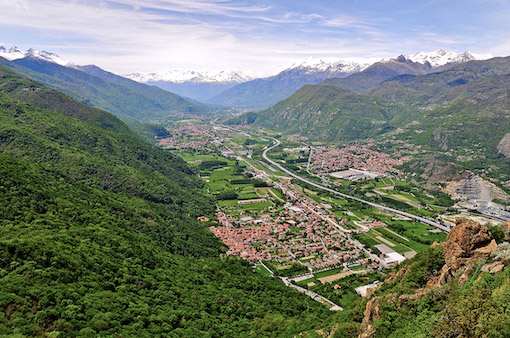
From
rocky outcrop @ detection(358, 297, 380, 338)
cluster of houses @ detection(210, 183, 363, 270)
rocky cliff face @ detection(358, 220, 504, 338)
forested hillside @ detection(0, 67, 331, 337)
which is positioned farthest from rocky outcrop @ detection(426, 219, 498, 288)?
cluster of houses @ detection(210, 183, 363, 270)

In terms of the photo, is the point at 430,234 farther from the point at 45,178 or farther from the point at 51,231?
the point at 45,178

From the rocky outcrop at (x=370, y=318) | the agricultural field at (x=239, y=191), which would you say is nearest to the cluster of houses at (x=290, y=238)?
the agricultural field at (x=239, y=191)

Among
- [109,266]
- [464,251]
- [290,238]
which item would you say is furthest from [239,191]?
[464,251]

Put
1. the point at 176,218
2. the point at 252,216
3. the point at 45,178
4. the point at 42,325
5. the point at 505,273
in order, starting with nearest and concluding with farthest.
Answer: the point at 505,273 < the point at 42,325 < the point at 45,178 < the point at 176,218 < the point at 252,216

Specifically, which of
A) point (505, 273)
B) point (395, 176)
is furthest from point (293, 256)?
point (395, 176)

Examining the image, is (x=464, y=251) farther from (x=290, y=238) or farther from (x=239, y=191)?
(x=239, y=191)

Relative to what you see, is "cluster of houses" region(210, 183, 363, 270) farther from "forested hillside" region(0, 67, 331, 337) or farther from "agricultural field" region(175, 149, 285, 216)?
"agricultural field" region(175, 149, 285, 216)
